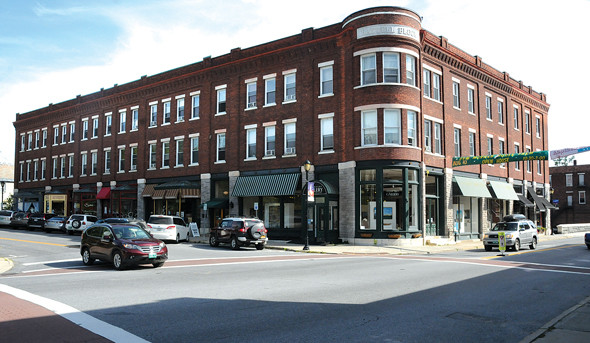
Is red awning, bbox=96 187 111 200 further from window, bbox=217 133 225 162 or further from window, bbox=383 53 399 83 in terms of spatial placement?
window, bbox=383 53 399 83

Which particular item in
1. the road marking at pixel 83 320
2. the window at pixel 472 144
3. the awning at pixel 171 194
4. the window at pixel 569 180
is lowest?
the road marking at pixel 83 320

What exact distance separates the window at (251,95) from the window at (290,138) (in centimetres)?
368

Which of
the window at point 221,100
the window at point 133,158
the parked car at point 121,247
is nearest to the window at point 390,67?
the window at point 221,100

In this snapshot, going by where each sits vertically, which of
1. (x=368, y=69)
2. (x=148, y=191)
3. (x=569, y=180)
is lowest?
(x=148, y=191)

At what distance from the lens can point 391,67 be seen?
29047 millimetres

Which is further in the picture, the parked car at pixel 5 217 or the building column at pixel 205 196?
the parked car at pixel 5 217

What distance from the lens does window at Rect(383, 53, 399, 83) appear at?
29.0 meters

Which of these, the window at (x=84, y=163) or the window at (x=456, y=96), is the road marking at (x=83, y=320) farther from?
the window at (x=84, y=163)

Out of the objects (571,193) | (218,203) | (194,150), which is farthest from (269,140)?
(571,193)

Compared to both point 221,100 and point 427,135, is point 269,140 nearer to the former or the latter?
point 221,100

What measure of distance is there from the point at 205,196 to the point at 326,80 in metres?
13.0

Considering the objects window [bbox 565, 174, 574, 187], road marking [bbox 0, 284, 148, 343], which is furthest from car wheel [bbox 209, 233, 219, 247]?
window [bbox 565, 174, 574, 187]

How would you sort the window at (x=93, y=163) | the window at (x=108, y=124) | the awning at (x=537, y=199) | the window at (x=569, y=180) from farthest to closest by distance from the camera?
the window at (x=569, y=180)
the window at (x=93, y=163)
the window at (x=108, y=124)
the awning at (x=537, y=199)

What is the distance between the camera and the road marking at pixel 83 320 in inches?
278
